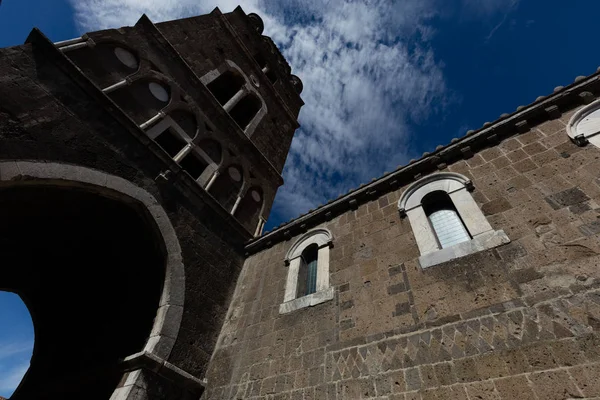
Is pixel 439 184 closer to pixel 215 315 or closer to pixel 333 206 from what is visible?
pixel 333 206

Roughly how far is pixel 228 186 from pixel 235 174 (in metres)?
0.63

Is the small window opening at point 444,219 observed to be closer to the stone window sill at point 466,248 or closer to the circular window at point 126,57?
the stone window sill at point 466,248

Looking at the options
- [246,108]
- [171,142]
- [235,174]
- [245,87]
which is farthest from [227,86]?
[171,142]

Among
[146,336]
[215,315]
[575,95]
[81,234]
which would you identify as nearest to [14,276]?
[81,234]

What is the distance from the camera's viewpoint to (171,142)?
7.73 metres

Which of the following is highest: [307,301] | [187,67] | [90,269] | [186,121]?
[187,67]

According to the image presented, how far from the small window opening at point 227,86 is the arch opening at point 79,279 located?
685cm

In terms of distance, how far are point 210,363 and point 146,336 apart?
1254mm

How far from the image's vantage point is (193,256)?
20.5 ft

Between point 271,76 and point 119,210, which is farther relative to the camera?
point 271,76

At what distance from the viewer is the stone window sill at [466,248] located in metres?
3.70

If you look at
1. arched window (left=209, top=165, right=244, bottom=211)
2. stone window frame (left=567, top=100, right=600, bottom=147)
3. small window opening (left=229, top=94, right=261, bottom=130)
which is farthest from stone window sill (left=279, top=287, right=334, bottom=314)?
small window opening (left=229, top=94, right=261, bottom=130)

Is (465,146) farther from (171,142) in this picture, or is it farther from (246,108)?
(246,108)

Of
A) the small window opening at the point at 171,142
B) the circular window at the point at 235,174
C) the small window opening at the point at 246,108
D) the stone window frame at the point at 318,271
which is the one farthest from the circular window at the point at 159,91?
the stone window frame at the point at 318,271
